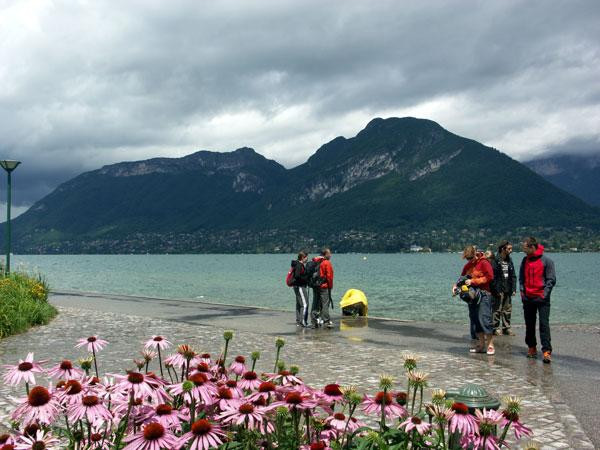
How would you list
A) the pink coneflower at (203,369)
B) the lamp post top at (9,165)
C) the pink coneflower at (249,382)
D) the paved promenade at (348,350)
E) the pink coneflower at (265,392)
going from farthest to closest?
the lamp post top at (9,165), the paved promenade at (348,350), the pink coneflower at (203,369), the pink coneflower at (249,382), the pink coneflower at (265,392)

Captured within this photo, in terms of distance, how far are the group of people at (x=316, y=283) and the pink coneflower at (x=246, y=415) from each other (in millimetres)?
14656

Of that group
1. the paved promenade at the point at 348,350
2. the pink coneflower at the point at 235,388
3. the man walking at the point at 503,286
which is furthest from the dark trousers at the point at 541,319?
the pink coneflower at the point at 235,388

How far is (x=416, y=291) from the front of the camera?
148 ft

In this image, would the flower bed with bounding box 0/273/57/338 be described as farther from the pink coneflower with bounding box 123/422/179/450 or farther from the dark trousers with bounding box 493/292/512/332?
the pink coneflower with bounding box 123/422/179/450

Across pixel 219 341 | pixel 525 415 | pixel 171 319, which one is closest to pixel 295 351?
pixel 219 341

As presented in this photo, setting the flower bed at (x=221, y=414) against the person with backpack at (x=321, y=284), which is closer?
the flower bed at (x=221, y=414)

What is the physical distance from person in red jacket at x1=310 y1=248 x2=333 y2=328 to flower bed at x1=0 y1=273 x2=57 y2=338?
8031mm

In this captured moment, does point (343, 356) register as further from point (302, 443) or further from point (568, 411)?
point (302, 443)

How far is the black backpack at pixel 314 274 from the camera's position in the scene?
56.9 ft

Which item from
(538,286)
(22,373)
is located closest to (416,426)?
(22,373)

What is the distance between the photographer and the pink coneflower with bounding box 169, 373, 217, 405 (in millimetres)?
2568

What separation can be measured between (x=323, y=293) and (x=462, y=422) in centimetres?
1508

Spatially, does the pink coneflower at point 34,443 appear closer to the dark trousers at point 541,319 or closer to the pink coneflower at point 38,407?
the pink coneflower at point 38,407

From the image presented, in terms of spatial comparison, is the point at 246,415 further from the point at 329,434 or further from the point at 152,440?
the point at 329,434
